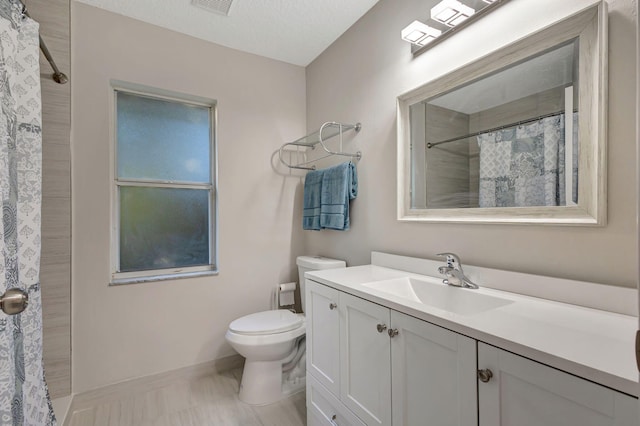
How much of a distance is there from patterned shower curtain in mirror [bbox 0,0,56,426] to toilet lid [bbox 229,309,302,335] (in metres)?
0.87

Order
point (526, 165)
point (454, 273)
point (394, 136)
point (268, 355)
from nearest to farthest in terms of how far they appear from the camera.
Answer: point (526, 165), point (454, 273), point (394, 136), point (268, 355)

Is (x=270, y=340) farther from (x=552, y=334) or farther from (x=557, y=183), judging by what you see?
(x=557, y=183)

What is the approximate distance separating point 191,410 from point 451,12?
8.24 ft

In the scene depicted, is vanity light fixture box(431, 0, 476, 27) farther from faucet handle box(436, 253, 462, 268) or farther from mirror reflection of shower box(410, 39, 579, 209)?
faucet handle box(436, 253, 462, 268)

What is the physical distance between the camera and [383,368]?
106 centimetres

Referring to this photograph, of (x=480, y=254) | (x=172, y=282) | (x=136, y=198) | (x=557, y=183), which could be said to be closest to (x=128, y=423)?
(x=172, y=282)

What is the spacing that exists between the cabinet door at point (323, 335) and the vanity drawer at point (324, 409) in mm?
41

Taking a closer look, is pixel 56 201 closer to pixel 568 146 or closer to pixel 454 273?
pixel 454 273

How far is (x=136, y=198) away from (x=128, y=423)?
1.34 metres

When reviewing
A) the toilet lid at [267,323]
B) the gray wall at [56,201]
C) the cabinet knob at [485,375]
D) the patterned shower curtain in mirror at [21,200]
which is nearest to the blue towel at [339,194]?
the toilet lid at [267,323]

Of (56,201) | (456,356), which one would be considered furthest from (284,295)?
(456,356)

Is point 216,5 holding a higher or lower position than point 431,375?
higher

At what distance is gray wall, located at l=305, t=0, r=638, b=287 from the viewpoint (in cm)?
89

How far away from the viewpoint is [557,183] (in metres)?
1.03
